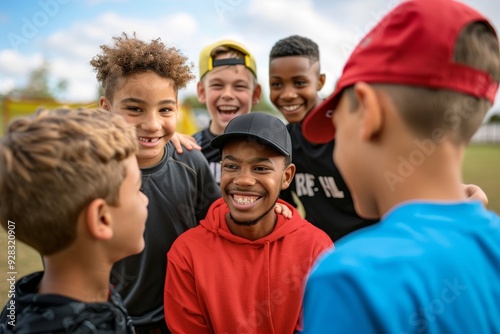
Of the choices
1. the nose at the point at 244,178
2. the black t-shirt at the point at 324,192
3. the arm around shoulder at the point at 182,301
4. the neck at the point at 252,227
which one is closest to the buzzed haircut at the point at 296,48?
the black t-shirt at the point at 324,192

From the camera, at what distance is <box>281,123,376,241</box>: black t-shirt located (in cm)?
348

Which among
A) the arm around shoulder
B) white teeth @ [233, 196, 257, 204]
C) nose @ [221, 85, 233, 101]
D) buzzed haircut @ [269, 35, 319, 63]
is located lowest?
the arm around shoulder

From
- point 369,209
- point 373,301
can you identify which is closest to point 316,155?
point 369,209

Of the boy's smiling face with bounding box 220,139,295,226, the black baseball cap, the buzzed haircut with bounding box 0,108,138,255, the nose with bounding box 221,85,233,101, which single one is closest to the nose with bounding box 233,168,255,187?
the boy's smiling face with bounding box 220,139,295,226

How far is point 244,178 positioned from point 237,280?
0.61m

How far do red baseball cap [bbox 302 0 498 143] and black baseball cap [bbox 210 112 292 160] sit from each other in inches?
53.6

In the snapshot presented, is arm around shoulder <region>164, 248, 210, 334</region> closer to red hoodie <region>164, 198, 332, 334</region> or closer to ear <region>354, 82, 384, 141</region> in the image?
red hoodie <region>164, 198, 332, 334</region>

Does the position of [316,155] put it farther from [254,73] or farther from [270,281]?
[270,281]

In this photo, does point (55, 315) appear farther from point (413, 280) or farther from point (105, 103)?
point (105, 103)

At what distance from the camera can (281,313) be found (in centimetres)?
220

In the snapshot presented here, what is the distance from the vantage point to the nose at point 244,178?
2.50 m

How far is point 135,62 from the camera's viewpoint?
256 cm

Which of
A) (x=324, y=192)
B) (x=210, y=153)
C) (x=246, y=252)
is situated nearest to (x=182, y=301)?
(x=246, y=252)

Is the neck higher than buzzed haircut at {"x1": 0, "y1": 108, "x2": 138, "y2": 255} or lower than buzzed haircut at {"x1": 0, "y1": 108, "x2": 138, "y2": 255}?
lower
